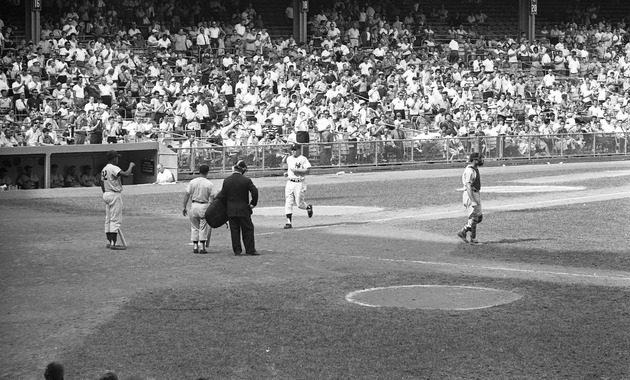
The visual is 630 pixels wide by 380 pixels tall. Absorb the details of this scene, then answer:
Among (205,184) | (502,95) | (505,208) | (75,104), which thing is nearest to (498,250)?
(205,184)

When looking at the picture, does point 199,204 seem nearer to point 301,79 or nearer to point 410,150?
point 410,150

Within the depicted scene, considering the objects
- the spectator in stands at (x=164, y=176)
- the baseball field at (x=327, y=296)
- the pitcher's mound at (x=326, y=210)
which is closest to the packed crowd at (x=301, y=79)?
the spectator in stands at (x=164, y=176)

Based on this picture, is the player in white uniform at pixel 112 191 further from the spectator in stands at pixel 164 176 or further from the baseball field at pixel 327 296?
the spectator in stands at pixel 164 176

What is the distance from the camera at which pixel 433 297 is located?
50.4ft

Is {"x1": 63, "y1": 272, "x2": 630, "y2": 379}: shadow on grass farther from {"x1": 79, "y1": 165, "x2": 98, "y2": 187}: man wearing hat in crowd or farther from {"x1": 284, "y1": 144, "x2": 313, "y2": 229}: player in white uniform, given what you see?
{"x1": 79, "y1": 165, "x2": 98, "y2": 187}: man wearing hat in crowd

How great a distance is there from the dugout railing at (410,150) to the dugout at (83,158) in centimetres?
68

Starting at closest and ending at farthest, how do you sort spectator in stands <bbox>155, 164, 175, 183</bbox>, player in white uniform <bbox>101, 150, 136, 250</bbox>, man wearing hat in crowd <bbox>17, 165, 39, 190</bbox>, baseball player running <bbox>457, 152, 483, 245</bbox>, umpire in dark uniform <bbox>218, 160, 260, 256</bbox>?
1. umpire in dark uniform <bbox>218, 160, 260, 256</bbox>
2. player in white uniform <bbox>101, 150, 136, 250</bbox>
3. baseball player running <bbox>457, 152, 483, 245</bbox>
4. man wearing hat in crowd <bbox>17, 165, 39, 190</bbox>
5. spectator in stands <bbox>155, 164, 175, 183</bbox>

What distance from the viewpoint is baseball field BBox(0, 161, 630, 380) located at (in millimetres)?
11789

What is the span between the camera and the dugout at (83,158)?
31094 mm

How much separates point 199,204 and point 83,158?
571 inches

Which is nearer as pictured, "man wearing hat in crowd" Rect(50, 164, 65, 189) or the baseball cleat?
the baseball cleat

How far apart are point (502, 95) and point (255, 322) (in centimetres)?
3188

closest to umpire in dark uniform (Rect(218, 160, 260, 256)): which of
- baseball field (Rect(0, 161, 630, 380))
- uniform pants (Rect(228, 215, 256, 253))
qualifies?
uniform pants (Rect(228, 215, 256, 253))

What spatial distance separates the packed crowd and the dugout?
47 centimetres
